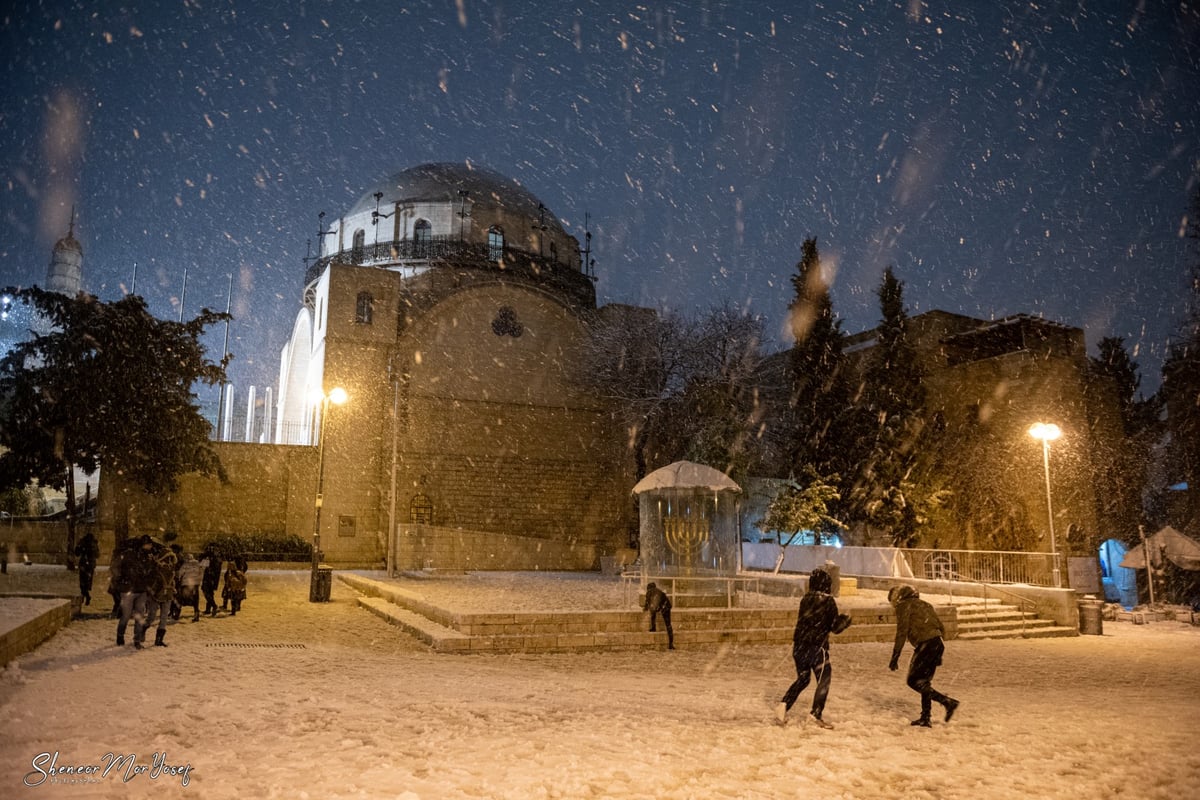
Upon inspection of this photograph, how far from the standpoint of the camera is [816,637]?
5.78m

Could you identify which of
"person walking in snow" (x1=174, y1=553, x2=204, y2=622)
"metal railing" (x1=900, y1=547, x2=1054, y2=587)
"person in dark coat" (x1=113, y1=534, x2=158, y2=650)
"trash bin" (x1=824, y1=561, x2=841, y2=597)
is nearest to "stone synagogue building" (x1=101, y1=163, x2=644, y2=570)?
"person walking in snow" (x1=174, y1=553, x2=204, y2=622)

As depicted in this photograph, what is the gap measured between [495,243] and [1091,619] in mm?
23759

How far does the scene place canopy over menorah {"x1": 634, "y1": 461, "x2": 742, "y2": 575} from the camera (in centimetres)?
1330

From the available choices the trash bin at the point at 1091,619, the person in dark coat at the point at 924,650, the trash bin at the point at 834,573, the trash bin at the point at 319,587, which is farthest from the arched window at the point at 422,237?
the person in dark coat at the point at 924,650

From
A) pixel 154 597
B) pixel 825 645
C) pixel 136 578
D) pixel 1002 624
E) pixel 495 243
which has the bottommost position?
pixel 1002 624

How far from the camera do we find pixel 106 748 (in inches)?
179

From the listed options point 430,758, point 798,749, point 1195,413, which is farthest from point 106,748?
point 1195,413

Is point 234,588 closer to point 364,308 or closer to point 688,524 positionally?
point 688,524

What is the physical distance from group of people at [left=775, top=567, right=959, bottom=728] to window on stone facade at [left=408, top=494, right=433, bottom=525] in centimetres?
2115

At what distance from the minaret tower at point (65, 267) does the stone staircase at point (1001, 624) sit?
83.4 m

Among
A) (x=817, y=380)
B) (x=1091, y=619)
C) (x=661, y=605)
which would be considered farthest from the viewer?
(x=817, y=380)

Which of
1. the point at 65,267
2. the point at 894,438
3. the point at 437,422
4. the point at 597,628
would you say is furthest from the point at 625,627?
the point at 65,267

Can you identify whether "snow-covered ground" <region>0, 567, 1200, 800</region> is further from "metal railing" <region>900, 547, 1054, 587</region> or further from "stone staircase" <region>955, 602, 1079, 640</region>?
"metal railing" <region>900, 547, 1054, 587</region>

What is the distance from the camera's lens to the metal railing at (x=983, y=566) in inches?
590
